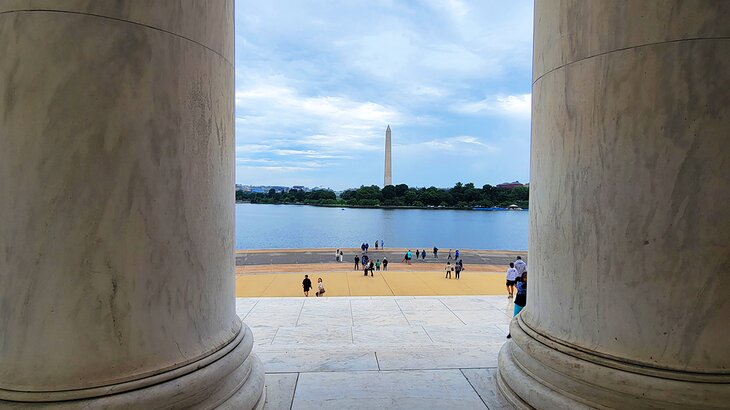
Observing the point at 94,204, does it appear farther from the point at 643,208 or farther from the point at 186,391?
the point at 643,208

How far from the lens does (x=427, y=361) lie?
964cm

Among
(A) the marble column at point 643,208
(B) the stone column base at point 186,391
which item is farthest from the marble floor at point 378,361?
(A) the marble column at point 643,208

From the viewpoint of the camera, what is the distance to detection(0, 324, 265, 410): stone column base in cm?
499

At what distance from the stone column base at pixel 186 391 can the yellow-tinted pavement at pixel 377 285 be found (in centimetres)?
2779

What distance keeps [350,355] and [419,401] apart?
9.27ft

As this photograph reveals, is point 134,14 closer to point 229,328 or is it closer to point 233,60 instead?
point 233,60

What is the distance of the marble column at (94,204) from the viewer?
4996 mm

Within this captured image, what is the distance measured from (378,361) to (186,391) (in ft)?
16.1

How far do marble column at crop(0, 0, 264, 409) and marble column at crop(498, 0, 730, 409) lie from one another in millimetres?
5233

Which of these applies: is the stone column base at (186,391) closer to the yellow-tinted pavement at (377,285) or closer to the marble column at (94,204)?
the marble column at (94,204)

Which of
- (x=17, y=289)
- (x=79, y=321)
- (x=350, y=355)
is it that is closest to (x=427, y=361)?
(x=350, y=355)

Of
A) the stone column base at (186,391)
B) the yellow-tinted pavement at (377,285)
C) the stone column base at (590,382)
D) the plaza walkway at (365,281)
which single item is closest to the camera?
the stone column base at (186,391)

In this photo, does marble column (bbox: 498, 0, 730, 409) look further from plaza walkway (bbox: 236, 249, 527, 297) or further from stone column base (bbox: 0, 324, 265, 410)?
plaza walkway (bbox: 236, 249, 527, 297)

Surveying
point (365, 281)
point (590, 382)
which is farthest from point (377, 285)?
point (590, 382)
